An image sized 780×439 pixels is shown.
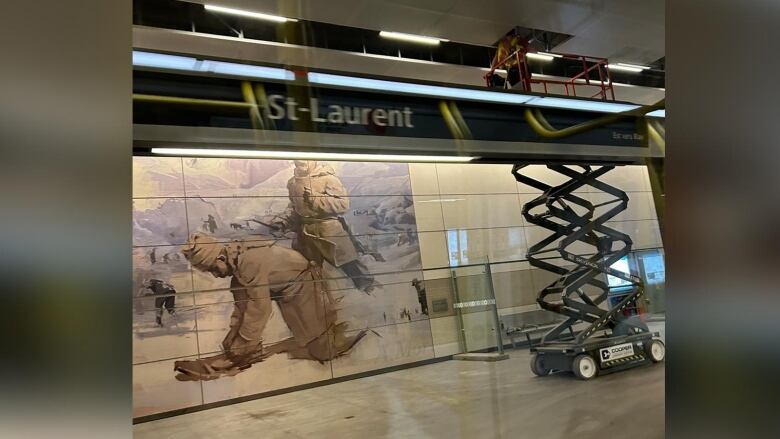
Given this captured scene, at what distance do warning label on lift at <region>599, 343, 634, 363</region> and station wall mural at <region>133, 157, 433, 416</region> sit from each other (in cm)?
180

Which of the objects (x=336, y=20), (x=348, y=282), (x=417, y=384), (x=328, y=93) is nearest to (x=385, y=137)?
(x=328, y=93)

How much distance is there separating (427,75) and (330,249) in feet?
7.55

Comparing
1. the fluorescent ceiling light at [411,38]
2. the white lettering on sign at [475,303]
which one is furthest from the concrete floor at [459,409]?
the fluorescent ceiling light at [411,38]

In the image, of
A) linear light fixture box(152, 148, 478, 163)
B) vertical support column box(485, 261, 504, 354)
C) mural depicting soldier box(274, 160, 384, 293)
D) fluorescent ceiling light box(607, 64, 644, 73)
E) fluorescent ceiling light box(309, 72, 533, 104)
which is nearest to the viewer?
linear light fixture box(152, 148, 478, 163)

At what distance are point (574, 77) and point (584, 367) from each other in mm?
2682

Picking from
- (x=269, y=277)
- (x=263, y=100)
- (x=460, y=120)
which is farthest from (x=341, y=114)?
(x=269, y=277)

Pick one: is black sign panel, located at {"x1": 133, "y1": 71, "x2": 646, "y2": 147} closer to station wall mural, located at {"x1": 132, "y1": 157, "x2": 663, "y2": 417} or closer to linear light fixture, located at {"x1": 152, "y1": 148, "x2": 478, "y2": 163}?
linear light fixture, located at {"x1": 152, "y1": 148, "x2": 478, "y2": 163}

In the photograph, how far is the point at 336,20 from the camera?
3.64 m

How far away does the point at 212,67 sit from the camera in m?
1.75

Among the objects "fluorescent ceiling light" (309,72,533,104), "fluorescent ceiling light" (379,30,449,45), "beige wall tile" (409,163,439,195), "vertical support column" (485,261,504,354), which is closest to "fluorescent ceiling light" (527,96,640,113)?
"fluorescent ceiling light" (309,72,533,104)

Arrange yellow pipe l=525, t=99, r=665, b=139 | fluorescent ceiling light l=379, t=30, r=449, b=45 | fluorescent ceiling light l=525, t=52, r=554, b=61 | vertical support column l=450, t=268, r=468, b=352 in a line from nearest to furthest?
yellow pipe l=525, t=99, r=665, b=139, fluorescent ceiling light l=525, t=52, r=554, b=61, fluorescent ceiling light l=379, t=30, r=449, b=45, vertical support column l=450, t=268, r=468, b=352

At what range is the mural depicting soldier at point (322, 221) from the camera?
538cm

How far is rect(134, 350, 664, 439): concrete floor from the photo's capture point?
3.53 meters

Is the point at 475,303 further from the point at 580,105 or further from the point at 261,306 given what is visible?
the point at 580,105
